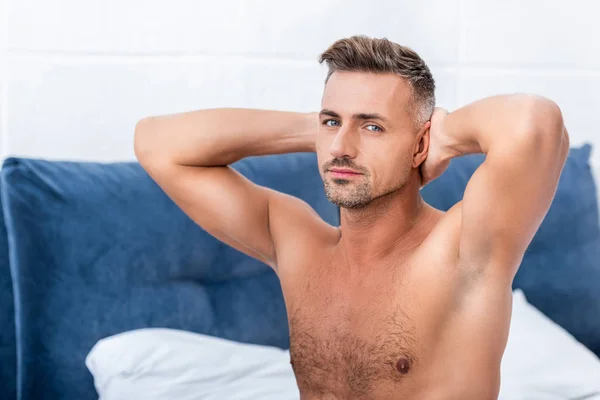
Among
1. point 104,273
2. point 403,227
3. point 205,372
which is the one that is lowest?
point 205,372

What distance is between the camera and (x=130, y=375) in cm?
181

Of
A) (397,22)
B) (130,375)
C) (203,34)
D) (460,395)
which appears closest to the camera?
(460,395)

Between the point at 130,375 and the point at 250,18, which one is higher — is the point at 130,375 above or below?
below

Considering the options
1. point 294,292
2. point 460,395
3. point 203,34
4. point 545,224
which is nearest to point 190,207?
point 294,292

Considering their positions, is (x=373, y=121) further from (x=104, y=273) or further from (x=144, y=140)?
(x=104, y=273)

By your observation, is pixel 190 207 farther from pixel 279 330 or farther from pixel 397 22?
pixel 397 22

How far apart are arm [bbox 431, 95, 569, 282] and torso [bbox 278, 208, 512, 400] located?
7 centimetres

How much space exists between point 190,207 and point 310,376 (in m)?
0.43

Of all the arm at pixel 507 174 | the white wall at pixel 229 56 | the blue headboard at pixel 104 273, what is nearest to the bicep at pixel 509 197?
the arm at pixel 507 174

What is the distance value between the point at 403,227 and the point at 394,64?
30 centimetres

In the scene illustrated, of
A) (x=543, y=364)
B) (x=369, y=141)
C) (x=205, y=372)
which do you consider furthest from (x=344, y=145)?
(x=543, y=364)

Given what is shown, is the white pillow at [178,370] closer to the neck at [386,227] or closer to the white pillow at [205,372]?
the white pillow at [205,372]

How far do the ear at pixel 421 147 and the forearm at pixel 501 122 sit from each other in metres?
0.06

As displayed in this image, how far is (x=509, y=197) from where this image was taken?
129 cm
